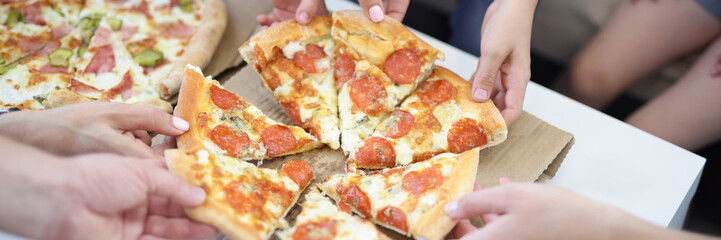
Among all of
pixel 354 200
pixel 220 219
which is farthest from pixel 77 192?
pixel 354 200

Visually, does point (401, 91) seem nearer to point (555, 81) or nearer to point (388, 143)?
point (388, 143)

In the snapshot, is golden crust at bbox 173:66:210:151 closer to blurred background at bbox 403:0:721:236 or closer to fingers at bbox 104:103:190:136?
fingers at bbox 104:103:190:136

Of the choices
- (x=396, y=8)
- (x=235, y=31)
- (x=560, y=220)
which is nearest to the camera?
(x=560, y=220)

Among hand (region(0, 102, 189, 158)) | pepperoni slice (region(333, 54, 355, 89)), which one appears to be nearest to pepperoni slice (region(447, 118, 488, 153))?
pepperoni slice (region(333, 54, 355, 89))

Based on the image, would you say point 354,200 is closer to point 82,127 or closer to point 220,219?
point 220,219

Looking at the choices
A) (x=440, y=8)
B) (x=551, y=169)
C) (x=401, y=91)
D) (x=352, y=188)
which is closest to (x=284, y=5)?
(x=401, y=91)
